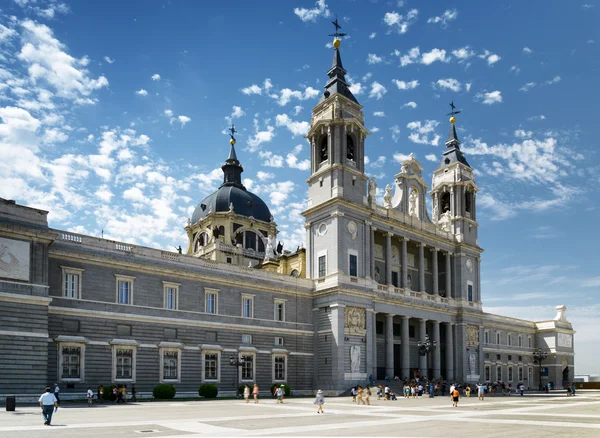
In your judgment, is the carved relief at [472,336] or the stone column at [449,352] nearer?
the stone column at [449,352]

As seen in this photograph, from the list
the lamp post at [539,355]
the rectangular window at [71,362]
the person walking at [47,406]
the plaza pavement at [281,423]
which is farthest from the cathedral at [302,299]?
the person walking at [47,406]

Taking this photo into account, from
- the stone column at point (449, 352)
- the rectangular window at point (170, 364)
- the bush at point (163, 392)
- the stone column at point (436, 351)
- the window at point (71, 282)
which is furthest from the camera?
the stone column at point (449, 352)

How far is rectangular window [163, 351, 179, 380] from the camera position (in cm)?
4772

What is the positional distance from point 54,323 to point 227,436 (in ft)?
79.8

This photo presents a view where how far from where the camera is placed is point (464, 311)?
73.8m

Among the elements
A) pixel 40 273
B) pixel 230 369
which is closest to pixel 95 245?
pixel 40 273

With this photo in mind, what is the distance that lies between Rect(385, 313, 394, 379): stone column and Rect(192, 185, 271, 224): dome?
141ft

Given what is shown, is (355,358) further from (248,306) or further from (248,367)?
(248,306)

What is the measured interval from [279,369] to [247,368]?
4.00 m

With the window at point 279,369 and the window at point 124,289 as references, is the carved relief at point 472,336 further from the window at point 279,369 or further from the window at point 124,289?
the window at point 124,289

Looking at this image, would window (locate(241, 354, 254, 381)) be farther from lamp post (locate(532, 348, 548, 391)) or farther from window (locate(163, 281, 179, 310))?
lamp post (locate(532, 348, 548, 391))

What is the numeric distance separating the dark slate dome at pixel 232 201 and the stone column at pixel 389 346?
141 feet

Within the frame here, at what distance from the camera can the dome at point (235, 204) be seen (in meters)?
101

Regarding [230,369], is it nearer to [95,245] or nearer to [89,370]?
[89,370]
